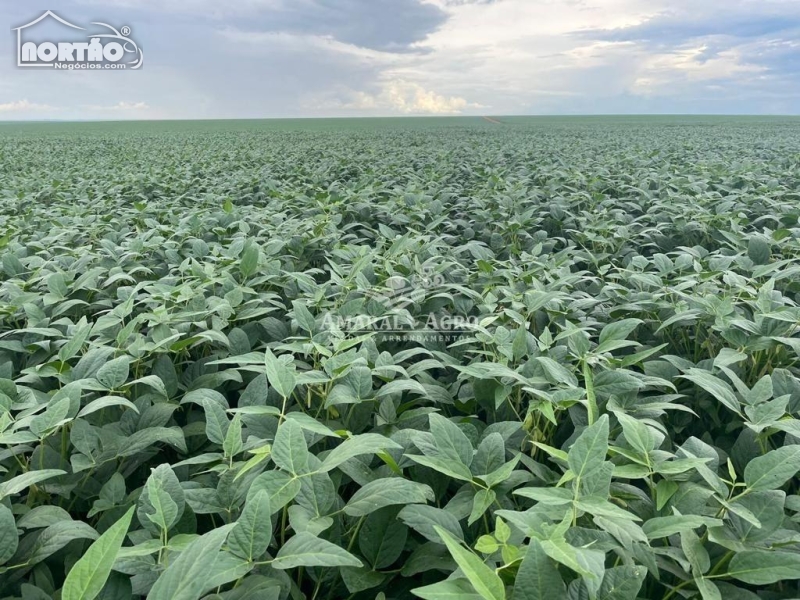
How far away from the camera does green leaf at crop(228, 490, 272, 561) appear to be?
2.66ft

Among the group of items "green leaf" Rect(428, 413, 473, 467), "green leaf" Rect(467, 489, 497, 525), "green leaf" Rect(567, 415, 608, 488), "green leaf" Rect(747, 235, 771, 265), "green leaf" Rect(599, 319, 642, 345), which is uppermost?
"green leaf" Rect(747, 235, 771, 265)

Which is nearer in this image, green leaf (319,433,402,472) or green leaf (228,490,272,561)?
green leaf (228,490,272,561)

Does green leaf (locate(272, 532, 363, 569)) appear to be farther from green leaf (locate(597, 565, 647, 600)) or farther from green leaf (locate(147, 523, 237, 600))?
green leaf (locate(597, 565, 647, 600))

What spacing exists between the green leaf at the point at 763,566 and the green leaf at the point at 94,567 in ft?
3.07

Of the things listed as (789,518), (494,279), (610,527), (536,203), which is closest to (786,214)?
(536,203)

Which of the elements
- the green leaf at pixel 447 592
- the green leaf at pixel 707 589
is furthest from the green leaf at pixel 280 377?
the green leaf at pixel 707 589

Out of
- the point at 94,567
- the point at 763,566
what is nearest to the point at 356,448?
the point at 94,567

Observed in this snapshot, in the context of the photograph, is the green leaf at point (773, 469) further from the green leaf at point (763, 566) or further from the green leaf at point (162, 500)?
the green leaf at point (162, 500)

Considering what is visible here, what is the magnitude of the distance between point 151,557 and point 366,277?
4.91 feet

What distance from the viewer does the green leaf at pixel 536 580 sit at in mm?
734

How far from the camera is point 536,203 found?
4.75m

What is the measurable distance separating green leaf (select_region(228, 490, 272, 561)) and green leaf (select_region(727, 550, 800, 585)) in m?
0.75

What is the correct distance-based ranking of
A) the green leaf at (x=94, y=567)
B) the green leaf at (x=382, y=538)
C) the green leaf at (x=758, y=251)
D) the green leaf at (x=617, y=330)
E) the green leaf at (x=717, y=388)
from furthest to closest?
the green leaf at (x=758, y=251), the green leaf at (x=617, y=330), the green leaf at (x=717, y=388), the green leaf at (x=382, y=538), the green leaf at (x=94, y=567)

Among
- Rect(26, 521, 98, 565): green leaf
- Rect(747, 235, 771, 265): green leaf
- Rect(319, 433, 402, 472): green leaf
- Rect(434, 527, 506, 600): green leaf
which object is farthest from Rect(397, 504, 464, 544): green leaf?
Rect(747, 235, 771, 265): green leaf
